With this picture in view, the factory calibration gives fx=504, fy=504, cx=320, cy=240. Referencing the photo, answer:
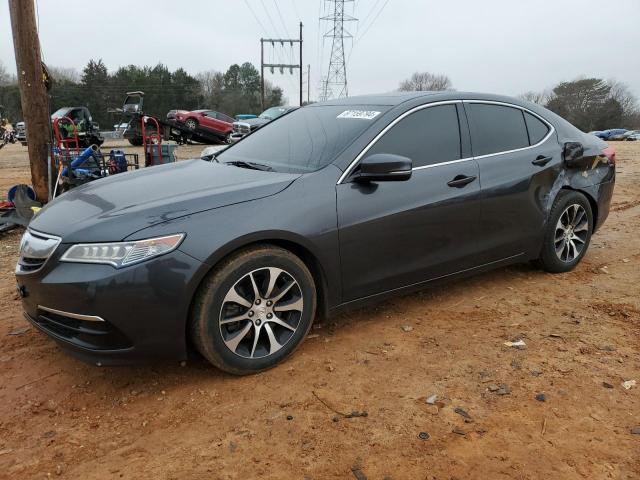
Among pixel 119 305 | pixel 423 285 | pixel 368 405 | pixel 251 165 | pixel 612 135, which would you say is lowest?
pixel 368 405

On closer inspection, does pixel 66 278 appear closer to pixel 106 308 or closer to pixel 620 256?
pixel 106 308

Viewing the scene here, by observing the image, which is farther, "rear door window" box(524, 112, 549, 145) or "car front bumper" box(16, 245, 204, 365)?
"rear door window" box(524, 112, 549, 145)

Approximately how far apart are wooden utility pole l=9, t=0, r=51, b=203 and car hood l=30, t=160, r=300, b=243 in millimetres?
4445

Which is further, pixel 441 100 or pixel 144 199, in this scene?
pixel 441 100

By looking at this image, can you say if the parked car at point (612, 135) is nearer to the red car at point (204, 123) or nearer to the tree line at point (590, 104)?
the tree line at point (590, 104)

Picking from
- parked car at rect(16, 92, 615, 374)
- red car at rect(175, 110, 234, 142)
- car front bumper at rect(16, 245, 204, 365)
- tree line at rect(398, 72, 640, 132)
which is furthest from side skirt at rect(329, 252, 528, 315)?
tree line at rect(398, 72, 640, 132)

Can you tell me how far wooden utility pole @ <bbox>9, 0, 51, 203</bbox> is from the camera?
673cm

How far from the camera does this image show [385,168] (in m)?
3.02

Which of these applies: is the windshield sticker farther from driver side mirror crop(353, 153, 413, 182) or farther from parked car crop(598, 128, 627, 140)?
parked car crop(598, 128, 627, 140)

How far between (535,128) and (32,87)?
21.1ft

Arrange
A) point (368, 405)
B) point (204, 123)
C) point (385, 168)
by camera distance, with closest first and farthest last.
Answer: point (368, 405) < point (385, 168) < point (204, 123)

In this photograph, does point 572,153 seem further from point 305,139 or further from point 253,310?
point 253,310

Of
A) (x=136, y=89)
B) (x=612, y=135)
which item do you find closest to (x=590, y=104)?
(x=612, y=135)

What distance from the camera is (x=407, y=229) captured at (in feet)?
10.8
